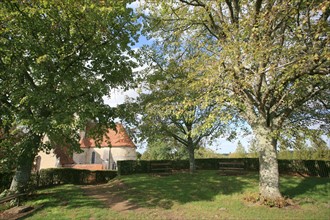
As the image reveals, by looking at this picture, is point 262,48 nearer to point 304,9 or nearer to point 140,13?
point 304,9

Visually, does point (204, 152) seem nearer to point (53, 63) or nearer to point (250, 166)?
point (250, 166)

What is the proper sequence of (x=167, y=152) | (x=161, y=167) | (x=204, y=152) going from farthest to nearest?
(x=204, y=152) → (x=167, y=152) → (x=161, y=167)

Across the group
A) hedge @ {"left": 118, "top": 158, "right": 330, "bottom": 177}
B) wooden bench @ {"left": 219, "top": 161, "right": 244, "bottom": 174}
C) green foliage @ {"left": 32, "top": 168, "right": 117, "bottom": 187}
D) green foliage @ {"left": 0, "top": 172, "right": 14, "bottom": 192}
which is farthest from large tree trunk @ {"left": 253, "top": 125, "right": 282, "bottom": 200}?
green foliage @ {"left": 0, "top": 172, "right": 14, "bottom": 192}

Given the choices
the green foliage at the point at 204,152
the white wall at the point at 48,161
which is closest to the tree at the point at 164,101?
the green foliage at the point at 204,152

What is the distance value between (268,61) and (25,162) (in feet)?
45.6

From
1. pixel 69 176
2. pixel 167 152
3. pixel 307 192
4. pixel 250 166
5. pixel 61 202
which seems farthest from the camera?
pixel 167 152

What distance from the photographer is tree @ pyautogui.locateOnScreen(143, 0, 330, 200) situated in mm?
8984

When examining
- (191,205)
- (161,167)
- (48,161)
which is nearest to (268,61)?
(191,205)

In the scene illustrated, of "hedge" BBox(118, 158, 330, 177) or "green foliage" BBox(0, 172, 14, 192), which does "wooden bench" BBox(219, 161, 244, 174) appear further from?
"green foliage" BBox(0, 172, 14, 192)

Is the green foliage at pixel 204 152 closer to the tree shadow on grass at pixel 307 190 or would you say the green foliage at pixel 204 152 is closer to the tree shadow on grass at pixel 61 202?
the tree shadow on grass at pixel 307 190

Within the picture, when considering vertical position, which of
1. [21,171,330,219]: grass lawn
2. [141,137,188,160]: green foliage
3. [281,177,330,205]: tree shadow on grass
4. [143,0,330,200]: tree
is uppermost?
[143,0,330,200]: tree

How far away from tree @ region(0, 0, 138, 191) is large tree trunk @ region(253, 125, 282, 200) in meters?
8.34

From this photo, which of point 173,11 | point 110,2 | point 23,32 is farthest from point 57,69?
point 173,11

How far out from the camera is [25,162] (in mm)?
12734
